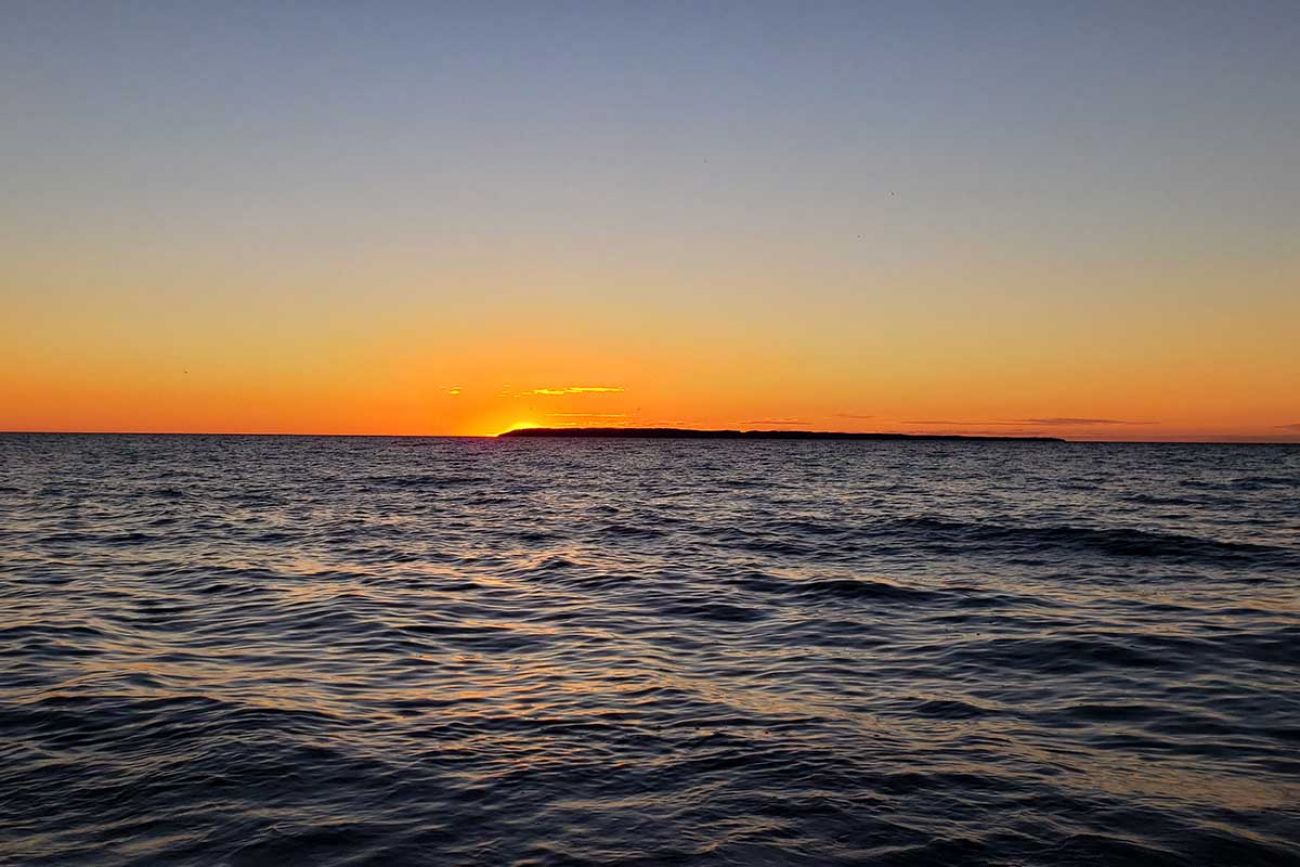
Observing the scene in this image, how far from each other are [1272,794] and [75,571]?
2318cm

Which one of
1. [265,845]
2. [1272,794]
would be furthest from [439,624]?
[1272,794]

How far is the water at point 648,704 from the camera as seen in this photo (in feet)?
23.8

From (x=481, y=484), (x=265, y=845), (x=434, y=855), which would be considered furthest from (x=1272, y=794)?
(x=481, y=484)

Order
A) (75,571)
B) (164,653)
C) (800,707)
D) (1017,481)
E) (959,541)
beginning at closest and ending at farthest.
→ (800,707)
(164,653)
(75,571)
(959,541)
(1017,481)

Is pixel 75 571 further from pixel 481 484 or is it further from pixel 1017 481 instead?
pixel 1017 481

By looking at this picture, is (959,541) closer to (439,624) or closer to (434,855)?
(439,624)

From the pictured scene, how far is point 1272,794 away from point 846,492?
48.0 m

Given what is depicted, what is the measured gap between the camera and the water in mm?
7250

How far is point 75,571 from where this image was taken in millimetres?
21609

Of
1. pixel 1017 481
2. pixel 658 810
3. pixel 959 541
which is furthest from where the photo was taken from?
pixel 1017 481

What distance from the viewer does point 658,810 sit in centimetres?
762

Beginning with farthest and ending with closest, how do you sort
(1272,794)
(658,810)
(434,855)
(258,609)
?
(258,609)
(1272,794)
(658,810)
(434,855)

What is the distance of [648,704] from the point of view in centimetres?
1099

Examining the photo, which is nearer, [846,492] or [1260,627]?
[1260,627]
